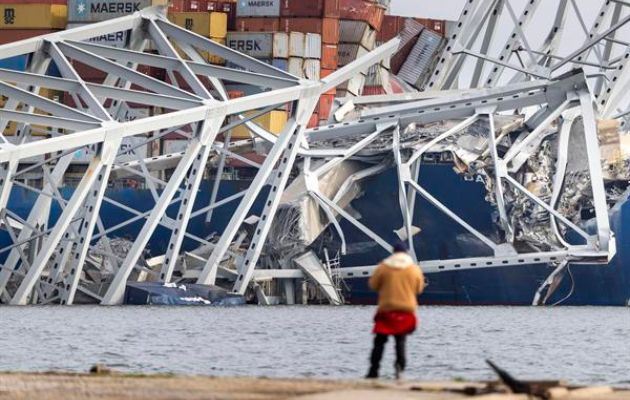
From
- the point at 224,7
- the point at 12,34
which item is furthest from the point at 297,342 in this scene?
the point at 224,7

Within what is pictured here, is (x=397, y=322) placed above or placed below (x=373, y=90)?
below

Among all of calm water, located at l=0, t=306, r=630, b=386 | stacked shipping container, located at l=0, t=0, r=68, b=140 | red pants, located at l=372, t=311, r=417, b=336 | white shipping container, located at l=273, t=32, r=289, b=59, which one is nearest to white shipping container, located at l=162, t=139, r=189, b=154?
stacked shipping container, located at l=0, t=0, r=68, b=140

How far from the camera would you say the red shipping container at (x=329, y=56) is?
3342 inches

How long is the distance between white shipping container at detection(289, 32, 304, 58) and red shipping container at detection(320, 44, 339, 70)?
1.83m

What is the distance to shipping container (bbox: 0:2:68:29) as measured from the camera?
84.4 m

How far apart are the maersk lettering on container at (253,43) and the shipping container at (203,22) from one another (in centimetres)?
45

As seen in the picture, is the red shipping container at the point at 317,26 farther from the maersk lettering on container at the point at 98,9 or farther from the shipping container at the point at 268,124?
the maersk lettering on container at the point at 98,9

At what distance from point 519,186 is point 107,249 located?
41.7ft

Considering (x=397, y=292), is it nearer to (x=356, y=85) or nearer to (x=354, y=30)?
(x=356, y=85)

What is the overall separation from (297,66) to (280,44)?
1.16 metres

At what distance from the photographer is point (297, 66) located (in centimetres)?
8331

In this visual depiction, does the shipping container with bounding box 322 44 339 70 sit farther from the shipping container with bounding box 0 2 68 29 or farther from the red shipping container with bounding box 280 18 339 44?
the shipping container with bounding box 0 2 68 29

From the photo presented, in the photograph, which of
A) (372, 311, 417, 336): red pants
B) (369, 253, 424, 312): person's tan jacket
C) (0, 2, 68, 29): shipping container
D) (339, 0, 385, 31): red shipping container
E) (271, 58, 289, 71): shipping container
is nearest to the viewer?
(369, 253, 424, 312): person's tan jacket

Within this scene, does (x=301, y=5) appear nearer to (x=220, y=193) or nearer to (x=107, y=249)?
(x=220, y=193)
